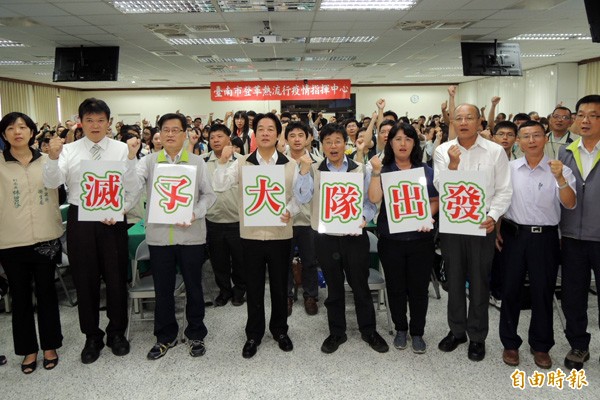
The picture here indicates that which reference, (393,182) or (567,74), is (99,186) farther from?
(567,74)

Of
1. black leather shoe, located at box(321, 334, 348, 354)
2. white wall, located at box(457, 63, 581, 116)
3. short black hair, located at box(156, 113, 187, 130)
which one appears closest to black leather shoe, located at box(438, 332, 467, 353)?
black leather shoe, located at box(321, 334, 348, 354)

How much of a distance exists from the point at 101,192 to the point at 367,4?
4571mm

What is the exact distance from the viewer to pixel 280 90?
46.5ft

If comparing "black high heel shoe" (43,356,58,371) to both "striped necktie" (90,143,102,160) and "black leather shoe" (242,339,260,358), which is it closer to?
"black leather shoe" (242,339,260,358)

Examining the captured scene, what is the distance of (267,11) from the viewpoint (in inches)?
234

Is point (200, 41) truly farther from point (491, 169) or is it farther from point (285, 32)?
point (491, 169)

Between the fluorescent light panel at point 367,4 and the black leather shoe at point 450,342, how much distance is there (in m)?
4.42

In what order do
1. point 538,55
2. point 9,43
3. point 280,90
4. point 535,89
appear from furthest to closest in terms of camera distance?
1. point 280,90
2. point 535,89
3. point 538,55
4. point 9,43

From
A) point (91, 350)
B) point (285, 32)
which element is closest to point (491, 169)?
point (91, 350)

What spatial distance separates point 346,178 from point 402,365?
121 cm

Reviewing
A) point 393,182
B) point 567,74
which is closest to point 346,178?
point 393,182

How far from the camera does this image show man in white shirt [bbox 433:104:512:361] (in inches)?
101

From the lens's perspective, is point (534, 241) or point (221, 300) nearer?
point (534, 241)

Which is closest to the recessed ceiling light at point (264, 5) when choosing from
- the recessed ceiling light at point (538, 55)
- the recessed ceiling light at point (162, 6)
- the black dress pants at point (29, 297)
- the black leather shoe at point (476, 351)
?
the recessed ceiling light at point (162, 6)
